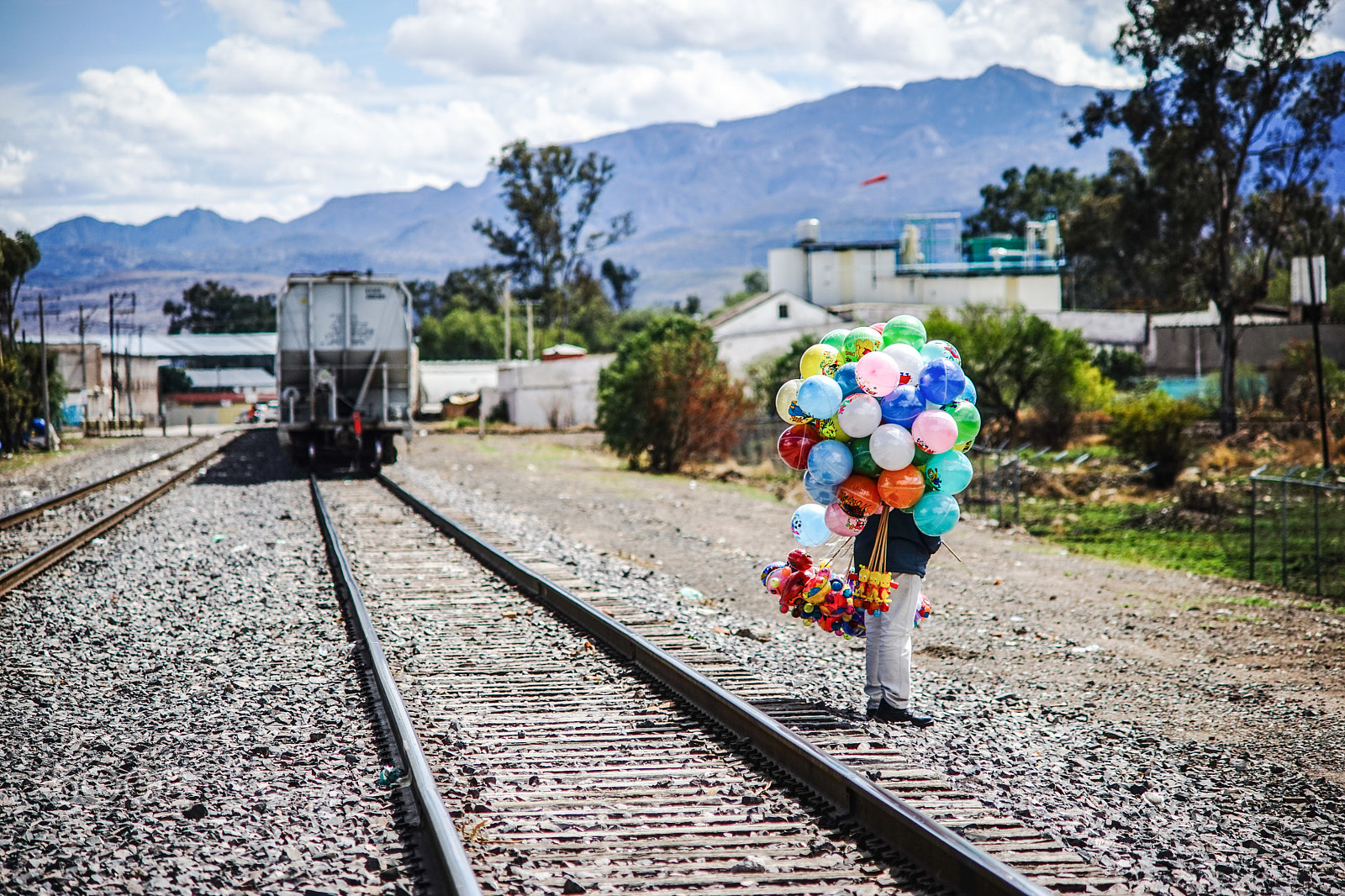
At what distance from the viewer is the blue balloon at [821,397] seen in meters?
6.65

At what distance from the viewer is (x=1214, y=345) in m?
54.2

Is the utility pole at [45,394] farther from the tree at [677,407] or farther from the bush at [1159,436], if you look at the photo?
the bush at [1159,436]

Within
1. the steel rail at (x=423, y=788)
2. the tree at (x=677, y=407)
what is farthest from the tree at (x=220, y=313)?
the steel rail at (x=423, y=788)

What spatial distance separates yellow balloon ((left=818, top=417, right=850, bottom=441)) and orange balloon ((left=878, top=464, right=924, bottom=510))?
355mm

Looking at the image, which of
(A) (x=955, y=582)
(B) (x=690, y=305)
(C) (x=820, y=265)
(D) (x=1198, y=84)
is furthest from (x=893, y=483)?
(B) (x=690, y=305)

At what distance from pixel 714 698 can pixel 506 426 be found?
48451 millimetres

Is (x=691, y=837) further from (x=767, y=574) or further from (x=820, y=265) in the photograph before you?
(x=820, y=265)

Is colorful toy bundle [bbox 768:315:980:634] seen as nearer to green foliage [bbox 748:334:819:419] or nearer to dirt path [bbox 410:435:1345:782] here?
dirt path [bbox 410:435:1345:782]

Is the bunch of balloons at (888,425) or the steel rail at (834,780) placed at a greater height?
the bunch of balloons at (888,425)

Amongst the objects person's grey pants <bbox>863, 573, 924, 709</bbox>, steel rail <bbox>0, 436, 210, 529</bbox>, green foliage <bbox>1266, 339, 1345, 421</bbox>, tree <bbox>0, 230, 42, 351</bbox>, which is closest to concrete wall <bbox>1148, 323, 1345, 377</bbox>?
green foliage <bbox>1266, 339, 1345, 421</bbox>

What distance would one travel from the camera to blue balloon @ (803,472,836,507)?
A: 678 centimetres

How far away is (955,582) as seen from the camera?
13.0 m

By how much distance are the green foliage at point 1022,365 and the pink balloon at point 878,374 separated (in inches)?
1135

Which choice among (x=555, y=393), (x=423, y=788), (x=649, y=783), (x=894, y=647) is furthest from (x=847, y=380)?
(x=555, y=393)
